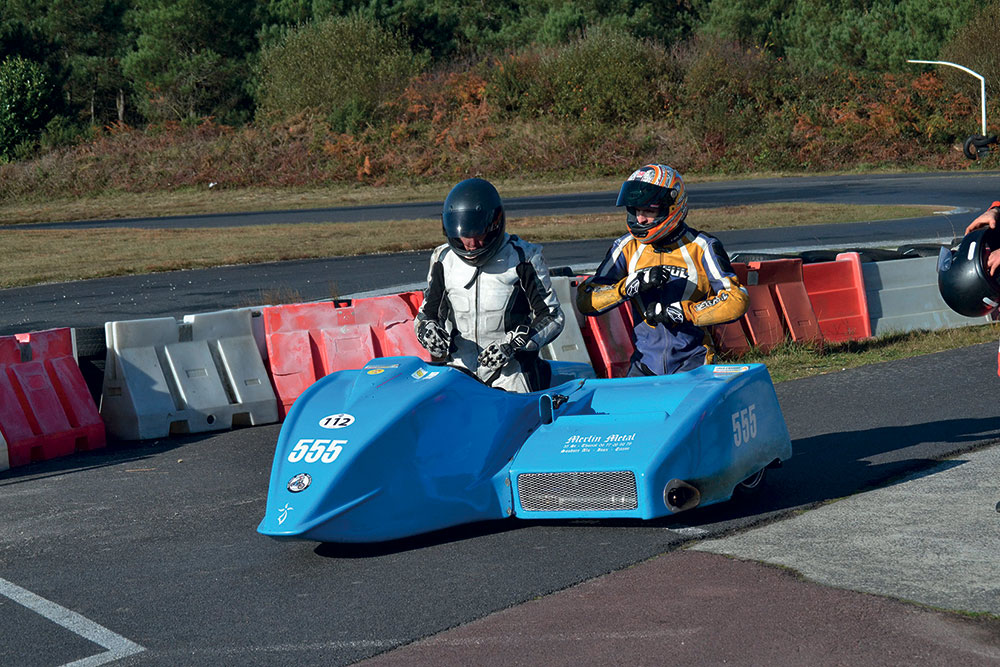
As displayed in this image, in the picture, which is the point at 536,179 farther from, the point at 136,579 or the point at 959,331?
the point at 136,579

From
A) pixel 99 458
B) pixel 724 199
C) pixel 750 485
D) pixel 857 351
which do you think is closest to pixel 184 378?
pixel 99 458

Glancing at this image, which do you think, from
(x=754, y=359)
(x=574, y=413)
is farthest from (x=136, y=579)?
(x=754, y=359)

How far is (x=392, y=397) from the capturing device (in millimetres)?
6191

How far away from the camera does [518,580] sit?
5473mm

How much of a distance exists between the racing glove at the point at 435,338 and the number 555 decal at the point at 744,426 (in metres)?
1.67

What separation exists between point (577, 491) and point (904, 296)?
7863mm

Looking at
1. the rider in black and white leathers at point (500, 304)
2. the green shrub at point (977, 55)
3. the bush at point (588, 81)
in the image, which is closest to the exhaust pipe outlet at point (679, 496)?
the rider in black and white leathers at point (500, 304)

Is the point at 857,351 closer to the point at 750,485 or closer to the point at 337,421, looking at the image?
the point at 750,485

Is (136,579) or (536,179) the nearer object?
(136,579)

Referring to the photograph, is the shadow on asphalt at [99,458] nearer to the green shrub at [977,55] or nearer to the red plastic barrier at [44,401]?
the red plastic barrier at [44,401]

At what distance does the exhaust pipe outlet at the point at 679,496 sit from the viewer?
5.97 metres

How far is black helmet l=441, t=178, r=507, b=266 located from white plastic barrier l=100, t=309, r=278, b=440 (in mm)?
3419

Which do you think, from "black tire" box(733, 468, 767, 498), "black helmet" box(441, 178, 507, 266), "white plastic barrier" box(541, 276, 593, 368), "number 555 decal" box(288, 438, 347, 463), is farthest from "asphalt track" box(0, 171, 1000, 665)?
"white plastic barrier" box(541, 276, 593, 368)

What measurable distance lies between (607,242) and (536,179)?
22.5 m
